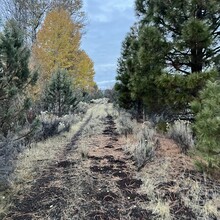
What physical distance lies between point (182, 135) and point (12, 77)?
12.2 feet

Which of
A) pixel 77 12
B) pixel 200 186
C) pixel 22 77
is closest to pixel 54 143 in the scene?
pixel 22 77

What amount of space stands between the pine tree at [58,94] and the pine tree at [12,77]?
17.2ft

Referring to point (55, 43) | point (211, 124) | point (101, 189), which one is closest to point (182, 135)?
point (211, 124)

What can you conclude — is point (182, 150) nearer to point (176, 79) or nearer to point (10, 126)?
point (176, 79)

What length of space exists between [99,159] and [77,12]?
588 inches

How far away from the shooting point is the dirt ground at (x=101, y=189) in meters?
3.09

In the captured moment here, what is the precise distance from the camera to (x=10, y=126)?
4805 millimetres

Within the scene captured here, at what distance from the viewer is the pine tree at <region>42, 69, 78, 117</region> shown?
1023 cm

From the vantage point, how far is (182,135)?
584 centimetres

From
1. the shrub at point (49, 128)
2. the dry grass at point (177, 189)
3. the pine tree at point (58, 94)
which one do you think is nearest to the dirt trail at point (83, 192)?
the dry grass at point (177, 189)

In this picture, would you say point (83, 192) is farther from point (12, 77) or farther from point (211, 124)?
point (12, 77)

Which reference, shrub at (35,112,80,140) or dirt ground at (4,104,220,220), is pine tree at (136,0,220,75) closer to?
dirt ground at (4,104,220,220)

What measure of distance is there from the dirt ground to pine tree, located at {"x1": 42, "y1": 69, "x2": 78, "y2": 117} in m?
4.96

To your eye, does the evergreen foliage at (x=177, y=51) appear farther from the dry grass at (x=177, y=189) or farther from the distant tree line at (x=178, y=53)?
the dry grass at (x=177, y=189)
